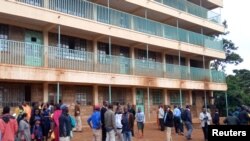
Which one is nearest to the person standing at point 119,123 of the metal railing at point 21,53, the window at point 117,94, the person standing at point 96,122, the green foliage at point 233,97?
the person standing at point 96,122

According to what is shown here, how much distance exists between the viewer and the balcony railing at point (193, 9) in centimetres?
2986

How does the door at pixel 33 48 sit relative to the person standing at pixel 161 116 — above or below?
above

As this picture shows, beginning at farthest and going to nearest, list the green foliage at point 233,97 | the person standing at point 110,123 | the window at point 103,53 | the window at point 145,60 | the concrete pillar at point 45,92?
the green foliage at point 233,97 < the window at point 145,60 < the window at point 103,53 < the concrete pillar at point 45,92 < the person standing at point 110,123

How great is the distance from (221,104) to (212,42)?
8.09 metres

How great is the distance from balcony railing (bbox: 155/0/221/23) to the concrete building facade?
9 cm

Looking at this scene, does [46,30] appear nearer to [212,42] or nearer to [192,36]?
[192,36]

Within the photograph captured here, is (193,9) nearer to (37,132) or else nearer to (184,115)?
(184,115)

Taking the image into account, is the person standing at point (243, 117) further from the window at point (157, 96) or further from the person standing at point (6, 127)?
the window at point (157, 96)

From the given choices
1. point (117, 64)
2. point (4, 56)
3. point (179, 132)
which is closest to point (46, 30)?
point (4, 56)

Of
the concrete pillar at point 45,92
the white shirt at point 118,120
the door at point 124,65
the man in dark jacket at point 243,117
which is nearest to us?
the white shirt at point 118,120

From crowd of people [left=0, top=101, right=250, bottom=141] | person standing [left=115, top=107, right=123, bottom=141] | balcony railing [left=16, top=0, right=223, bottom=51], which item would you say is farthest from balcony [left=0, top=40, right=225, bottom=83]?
person standing [left=115, top=107, right=123, bottom=141]

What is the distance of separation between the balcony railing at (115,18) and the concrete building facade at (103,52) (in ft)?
0.18

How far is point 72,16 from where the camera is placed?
20172mm

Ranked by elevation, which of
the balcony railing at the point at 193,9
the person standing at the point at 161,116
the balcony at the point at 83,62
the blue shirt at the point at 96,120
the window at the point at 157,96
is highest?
the balcony railing at the point at 193,9
